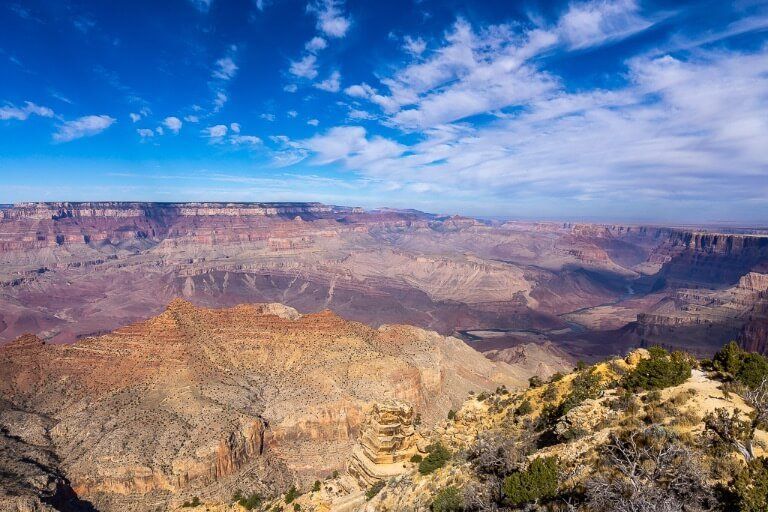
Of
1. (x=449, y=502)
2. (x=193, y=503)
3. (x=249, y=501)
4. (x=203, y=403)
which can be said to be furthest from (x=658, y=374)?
(x=203, y=403)

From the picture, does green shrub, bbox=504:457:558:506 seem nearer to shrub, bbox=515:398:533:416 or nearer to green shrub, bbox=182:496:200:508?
shrub, bbox=515:398:533:416

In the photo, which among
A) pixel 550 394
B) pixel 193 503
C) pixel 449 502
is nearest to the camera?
pixel 449 502

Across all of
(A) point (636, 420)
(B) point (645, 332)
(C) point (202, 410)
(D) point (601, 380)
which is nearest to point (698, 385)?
(A) point (636, 420)

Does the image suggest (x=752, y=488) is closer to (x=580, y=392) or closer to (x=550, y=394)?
(x=580, y=392)

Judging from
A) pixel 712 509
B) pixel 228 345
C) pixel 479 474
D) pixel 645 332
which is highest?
pixel 712 509

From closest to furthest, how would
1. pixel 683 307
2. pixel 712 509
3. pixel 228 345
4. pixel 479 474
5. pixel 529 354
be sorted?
pixel 712 509 → pixel 479 474 → pixel 228 345 → pixel 529 354 → pixel 683 307

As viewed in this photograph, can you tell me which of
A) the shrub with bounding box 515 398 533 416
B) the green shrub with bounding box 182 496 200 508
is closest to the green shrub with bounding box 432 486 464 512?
the shrub with bounding box 515 398 533 416

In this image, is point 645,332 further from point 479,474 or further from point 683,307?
point 479,474

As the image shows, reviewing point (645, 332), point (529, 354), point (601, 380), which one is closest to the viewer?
point (601, 380)
